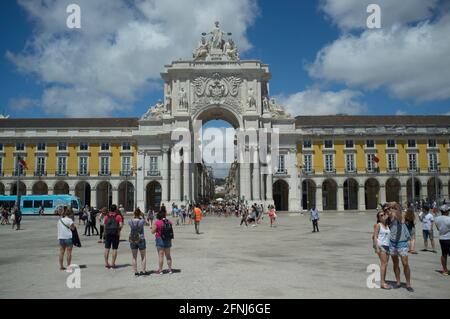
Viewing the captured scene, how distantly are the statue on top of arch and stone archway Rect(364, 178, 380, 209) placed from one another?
29948 millimetres

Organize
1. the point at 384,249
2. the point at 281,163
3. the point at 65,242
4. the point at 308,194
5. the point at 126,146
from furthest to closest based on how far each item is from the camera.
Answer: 1. the point at 308,194
2. the point at 126,146
3. the point at 281,163
4. the point at 65,242
5. the point at 384,249

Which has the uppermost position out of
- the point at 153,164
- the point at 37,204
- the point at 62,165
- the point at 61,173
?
the point at 62,165

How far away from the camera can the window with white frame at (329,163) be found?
65.7m

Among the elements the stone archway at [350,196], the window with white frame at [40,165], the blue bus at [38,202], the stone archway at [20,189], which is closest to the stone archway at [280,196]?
the stone archway at [350,196]

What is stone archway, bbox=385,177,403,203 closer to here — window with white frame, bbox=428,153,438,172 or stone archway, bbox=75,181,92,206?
window with white frame, bbox=428,153,438,172

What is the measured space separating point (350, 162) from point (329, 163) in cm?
337

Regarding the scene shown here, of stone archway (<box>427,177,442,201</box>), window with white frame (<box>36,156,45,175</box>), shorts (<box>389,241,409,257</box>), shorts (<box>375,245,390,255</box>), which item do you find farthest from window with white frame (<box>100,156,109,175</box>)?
shorts (<box>389,241,409,257</box>)

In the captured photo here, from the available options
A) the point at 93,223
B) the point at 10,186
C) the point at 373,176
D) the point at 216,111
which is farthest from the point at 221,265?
the point at 10,186

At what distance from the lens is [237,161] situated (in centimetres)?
6425

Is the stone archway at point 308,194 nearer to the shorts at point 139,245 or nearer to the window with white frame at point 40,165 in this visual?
the window with white frame at point 40,165

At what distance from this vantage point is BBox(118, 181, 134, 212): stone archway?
219 feet

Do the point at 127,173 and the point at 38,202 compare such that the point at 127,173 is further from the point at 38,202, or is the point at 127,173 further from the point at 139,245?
the point at 139,245

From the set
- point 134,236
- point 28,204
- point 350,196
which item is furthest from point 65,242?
point 350,196

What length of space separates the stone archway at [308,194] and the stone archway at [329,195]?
8.26 feet
